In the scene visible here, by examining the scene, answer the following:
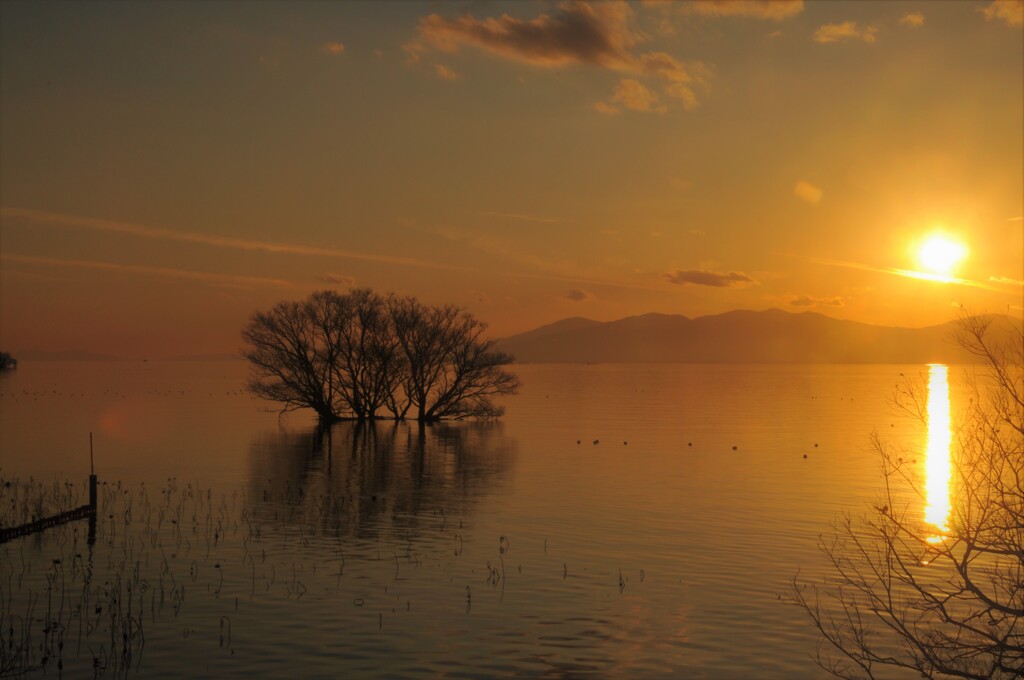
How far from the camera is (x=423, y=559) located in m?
30.7

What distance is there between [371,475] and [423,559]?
2419cm

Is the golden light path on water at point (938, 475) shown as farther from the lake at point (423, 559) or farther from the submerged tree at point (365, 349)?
the submerged tree at point (365, 349)

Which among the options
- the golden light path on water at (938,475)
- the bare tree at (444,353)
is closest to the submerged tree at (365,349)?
the bare tree at (444,353)

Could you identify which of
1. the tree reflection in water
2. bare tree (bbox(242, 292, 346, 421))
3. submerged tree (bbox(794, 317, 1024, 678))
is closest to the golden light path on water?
submerged tree (bbox(794, 317, 1024, 678))

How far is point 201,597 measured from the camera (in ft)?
83.4

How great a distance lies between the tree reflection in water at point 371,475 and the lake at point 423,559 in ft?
0.84

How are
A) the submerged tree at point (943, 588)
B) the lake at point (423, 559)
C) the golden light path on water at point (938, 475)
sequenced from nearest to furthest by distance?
1. the submerged tree at point (943, 588)
2. the lake at point (423, 559)
3. the golden light path on water at point (938, 475)

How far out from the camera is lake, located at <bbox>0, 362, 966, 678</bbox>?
20.9 m

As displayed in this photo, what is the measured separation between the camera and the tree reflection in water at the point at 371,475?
129 feet

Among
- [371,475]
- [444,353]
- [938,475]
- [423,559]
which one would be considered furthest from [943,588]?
[444,353]

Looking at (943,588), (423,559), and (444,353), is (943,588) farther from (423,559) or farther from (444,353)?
(444,353)

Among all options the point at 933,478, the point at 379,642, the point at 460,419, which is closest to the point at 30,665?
the point at 379,642

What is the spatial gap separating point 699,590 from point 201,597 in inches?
568

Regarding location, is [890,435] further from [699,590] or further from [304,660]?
[304,660]
